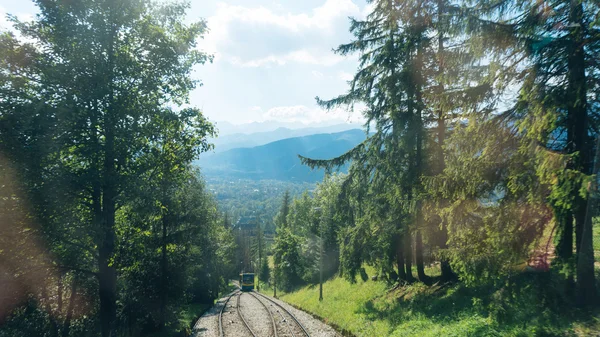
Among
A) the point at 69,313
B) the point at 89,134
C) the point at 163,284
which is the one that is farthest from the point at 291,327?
the point at 69,313

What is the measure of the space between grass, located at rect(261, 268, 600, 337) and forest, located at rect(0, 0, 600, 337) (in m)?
0.13

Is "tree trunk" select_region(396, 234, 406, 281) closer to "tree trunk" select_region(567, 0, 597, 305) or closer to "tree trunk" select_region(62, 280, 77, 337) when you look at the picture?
"tree trunk" select_region(567, 0, 597, 305)

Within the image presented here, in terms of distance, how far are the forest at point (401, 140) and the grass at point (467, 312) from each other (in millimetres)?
126

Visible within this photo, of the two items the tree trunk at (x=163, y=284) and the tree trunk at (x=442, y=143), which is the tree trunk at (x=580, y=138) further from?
the tree trunk at (x=163, y=284)

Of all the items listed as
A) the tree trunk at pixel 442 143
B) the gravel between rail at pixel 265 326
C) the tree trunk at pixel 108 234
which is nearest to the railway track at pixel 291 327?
the gravel between rail at pixel 265 326

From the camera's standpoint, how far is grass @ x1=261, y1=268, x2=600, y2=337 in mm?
7973

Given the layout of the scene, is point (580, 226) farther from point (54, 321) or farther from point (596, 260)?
point (54, 321)

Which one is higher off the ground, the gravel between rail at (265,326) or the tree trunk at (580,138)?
the tree trunk at (580,138)

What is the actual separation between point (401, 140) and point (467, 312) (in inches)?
267

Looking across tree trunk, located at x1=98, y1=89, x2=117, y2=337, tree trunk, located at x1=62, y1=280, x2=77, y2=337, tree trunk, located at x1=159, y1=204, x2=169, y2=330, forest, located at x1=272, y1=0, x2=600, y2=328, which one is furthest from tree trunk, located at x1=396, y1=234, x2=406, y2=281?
tree trunk, located at x1=62, y1=280, x2=77, y2=337

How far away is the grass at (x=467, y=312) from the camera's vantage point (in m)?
7.97

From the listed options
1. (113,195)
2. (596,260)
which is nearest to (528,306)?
(596,260)

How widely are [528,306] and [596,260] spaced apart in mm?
4071

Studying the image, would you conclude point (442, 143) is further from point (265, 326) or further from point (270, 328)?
point (265, 326)
